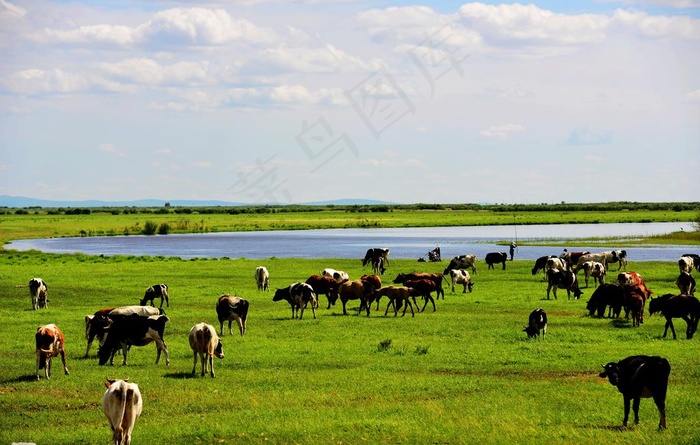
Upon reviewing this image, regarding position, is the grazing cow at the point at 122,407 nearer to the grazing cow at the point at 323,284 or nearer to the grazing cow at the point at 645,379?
the grazing cow at the point at 645,379

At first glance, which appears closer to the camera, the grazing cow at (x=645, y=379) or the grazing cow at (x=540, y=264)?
the grazing cow at (x=645, y=379)

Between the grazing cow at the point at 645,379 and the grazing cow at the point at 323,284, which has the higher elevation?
the grazing cow at the point at 645,379

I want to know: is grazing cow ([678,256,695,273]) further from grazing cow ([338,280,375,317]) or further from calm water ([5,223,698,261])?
grazing cow ([338,280,375,317])

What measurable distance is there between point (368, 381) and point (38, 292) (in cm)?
1895

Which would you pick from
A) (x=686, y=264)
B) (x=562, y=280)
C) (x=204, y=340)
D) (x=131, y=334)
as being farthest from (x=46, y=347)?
(x=686, y=264)

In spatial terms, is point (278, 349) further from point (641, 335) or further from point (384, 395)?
point (641, 335)

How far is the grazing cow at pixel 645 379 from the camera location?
14.3 m

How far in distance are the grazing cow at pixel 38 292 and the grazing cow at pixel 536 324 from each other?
18.8m

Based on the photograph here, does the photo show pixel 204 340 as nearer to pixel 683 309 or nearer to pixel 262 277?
pixel 683 309

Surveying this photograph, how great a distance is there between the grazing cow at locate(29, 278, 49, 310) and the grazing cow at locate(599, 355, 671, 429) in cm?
2481

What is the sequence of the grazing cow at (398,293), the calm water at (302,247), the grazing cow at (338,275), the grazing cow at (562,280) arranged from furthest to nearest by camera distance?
the calm water at (302,247)
the grazing cow at (338,275)
the grazing cow at (562,280)
the grazing cow at (398,293)

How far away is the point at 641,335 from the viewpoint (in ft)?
85.3

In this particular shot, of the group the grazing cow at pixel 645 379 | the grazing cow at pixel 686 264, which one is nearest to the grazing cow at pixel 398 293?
the grazing cow at pixel 645 379

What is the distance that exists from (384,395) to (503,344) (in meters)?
7.45
